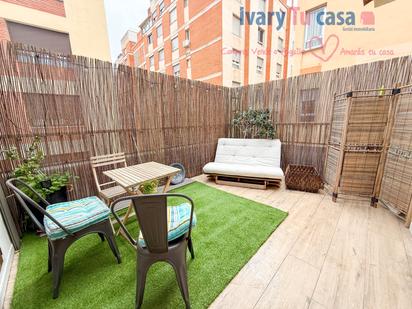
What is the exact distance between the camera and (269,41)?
10.8 metres

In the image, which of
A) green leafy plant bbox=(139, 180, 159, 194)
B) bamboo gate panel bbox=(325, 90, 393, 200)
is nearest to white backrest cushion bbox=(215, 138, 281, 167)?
bamboo gate panel bbox=(325, 90, 393, 200)

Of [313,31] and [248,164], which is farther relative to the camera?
[313,31]

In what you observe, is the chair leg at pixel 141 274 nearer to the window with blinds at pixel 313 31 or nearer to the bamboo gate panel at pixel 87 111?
the bamboo gate panel at pixel 87 111

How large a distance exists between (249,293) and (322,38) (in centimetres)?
798

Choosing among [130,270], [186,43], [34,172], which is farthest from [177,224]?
[186,43]

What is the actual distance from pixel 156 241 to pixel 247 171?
8.67 feet

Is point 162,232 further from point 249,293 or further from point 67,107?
point 67,107

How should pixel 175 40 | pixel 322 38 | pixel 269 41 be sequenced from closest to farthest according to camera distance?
pixel 322 38, pixel 269 41, pixel 175 40

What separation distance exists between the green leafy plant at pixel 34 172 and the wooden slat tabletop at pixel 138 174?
67 cm

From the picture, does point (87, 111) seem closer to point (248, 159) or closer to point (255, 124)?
point (248, 159)

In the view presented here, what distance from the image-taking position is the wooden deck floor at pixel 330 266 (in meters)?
1.35

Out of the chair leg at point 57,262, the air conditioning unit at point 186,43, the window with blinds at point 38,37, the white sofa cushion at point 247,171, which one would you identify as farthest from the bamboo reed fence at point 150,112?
the air conditioning unit at point 186,43

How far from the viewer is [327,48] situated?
5883mm

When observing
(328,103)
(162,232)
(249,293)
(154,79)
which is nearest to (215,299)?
(249,293)
